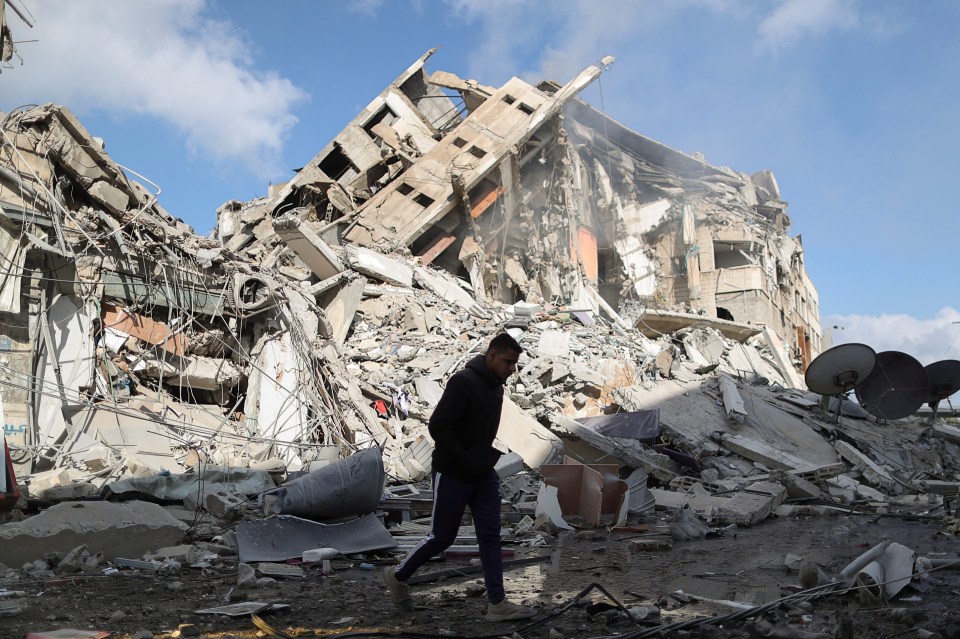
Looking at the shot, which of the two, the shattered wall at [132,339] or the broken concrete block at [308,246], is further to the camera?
the broken concrete block at [308,246]

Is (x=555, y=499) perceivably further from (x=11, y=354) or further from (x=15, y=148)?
(x=15, y=148)

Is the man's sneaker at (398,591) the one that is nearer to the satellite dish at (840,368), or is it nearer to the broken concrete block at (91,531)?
the broken concrete block at (91,531)

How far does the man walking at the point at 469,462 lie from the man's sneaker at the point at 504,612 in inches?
0.5

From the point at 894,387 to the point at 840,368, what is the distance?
2380 millimetres

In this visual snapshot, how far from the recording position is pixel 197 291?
8.63m

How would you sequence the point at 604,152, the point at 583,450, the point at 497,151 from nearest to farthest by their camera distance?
the point at 583,450 → the point at 497,151 → the point at 604,152

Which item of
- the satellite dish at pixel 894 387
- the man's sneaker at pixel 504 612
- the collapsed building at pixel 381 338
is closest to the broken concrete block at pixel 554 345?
the collapsed building at pixel 381 338

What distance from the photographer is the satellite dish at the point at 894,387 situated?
43.7 feet

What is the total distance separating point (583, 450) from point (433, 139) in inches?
549

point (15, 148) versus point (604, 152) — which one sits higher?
point (604, 152)

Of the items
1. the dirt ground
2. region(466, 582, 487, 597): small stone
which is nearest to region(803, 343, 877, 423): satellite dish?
the dirt ground

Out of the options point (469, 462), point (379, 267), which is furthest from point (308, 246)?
point (469, 462)

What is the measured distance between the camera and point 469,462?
3424mm

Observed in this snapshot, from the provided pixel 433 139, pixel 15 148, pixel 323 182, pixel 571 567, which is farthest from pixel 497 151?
pixel 571 567
